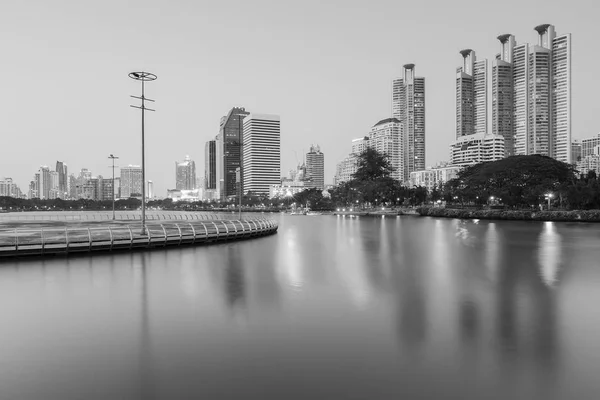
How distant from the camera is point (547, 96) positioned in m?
191

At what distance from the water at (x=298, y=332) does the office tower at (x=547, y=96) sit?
207m

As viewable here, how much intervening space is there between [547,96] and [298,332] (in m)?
221

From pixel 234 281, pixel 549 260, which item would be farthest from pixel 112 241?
pixel 549 260

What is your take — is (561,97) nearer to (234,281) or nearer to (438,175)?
(438,175)

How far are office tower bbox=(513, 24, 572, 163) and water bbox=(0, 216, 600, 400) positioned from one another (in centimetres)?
20657

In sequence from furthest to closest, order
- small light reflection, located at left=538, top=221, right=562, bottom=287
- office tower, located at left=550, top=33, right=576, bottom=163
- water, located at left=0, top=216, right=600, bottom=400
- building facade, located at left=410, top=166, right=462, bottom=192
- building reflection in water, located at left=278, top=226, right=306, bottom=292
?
office tower, located at left=550, top=33, right=576, bottom=163
building facade, located at left=410, top=166, right=462, bottom=192
small light reflection, located at left=538, top=221, right=562, bottom=287
building reflection in water, located at left=278, top=226, right=306, bottom=292
water, located at left=0, top=216, right=600, bottom=400

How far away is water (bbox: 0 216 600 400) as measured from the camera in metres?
5.34

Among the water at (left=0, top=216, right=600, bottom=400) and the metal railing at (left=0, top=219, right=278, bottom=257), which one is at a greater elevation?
the metal railing at (left=0, top=219, right=278, bottom=257)

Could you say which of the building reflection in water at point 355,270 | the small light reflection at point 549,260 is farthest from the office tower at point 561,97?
the building reflection in water at point 355,270

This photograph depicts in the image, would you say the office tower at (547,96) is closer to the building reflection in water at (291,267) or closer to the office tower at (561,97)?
the office tower at (561,97)

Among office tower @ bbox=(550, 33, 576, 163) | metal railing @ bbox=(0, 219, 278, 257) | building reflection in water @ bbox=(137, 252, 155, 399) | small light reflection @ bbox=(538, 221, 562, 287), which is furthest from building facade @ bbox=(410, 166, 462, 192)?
building reflection in water @ bbox=(137, 252, 155, 399)

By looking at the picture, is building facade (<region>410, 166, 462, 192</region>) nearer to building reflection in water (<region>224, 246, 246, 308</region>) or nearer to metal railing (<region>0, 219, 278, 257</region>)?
metal railing (<region>0, 219, 278, 257</region>)

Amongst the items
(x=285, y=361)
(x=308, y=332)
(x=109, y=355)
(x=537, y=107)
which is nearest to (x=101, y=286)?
(x=109, y=355)

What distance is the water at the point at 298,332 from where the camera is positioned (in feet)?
17.5
